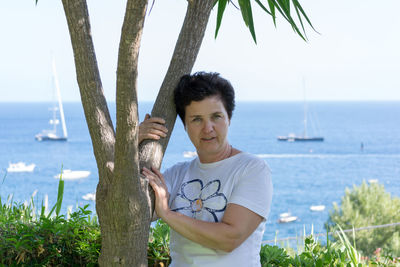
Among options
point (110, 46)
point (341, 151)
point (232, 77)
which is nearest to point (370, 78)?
point (232, 77)

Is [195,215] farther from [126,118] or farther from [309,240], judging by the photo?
[309,240]

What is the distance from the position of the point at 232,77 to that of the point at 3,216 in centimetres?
7603

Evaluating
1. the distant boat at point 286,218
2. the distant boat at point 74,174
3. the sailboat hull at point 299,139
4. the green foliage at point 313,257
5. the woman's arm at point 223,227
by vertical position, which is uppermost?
the woman's arm at point 223,227

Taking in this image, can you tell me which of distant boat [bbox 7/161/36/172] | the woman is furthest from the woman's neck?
distant boat [bbox 7/161/36/172]

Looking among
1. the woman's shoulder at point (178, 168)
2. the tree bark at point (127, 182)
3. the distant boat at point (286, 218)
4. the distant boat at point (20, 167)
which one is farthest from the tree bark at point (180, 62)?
the distant boat at point (20, 167)

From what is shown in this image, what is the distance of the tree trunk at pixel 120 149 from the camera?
150 cm

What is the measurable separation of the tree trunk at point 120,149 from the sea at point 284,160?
87.7 feet

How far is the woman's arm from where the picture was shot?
5.20 feet

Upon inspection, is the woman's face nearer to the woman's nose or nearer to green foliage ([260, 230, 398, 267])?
the woman's nose

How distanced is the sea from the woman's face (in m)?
26.7

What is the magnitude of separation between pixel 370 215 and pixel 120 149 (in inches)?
981

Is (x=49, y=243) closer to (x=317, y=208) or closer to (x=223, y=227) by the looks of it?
(x=223, y=227)

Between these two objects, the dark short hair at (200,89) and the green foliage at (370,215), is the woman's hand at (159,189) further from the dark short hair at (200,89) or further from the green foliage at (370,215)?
the green foliage at (370,215)

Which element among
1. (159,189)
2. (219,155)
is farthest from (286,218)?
(159,189)
